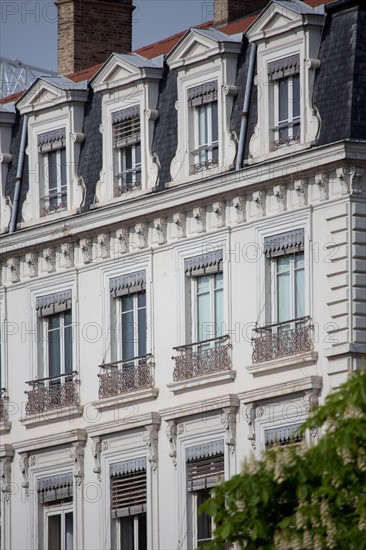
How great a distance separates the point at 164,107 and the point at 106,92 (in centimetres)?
195

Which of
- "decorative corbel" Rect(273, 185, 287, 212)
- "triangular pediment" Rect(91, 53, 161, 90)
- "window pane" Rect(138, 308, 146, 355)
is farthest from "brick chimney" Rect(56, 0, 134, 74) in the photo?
"decorative corbel" Rect(273, 185, 287, 212)

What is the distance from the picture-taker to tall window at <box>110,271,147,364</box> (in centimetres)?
6588

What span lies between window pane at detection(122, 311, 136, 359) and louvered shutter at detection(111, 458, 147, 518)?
7.59ft

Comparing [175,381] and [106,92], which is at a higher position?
[106,92]

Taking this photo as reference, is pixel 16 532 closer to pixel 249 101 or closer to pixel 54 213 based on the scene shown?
pixel 54 213

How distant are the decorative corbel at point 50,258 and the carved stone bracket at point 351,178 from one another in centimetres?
951

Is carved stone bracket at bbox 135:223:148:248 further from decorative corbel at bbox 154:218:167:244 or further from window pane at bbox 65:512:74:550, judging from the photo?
window pane at bbox 65:512:74:550

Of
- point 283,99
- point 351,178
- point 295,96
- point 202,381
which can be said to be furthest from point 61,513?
point 351,178

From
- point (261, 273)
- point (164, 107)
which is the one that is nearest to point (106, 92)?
point (164, 107)

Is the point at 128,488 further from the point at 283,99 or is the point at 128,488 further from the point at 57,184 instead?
the point at 283,99

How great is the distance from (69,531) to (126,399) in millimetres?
3748

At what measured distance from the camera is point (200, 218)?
64.4 meters

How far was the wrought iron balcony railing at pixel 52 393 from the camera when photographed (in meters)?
67.1

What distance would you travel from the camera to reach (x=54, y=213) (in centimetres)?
6825
